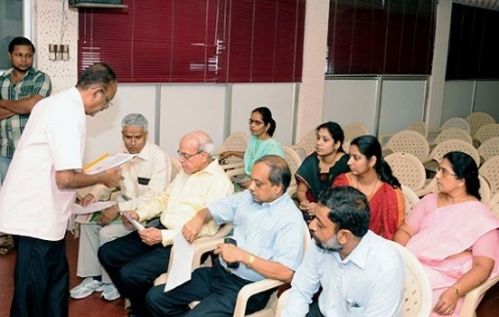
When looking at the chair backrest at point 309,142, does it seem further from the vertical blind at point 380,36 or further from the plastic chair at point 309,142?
the vertical blind at point 380,36

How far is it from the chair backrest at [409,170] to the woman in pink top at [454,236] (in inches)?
57.4

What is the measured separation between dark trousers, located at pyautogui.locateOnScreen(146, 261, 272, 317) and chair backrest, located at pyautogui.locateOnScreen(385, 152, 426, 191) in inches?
83.6

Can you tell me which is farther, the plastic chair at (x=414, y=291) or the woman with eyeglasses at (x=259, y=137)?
→ the woman with eyeglasses at (x=259, y=137)

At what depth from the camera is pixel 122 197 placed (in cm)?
386

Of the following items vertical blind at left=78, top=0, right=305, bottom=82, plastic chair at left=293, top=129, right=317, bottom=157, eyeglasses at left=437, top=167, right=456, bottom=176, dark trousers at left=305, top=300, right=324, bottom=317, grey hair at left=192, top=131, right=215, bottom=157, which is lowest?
dark trousers at left=305, top=300, right=324, bottom=317

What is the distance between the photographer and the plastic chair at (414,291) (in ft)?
7.77

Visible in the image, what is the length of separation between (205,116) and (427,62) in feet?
13.5

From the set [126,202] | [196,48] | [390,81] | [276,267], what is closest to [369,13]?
[390,81]

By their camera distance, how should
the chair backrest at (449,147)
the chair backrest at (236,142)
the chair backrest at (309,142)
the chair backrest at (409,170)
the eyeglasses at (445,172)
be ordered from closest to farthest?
the eyeglasses at (445,172)
the chair backrest at (409,170)
the chair backrest at (449,147)
the chair backrest at (236,142)
the chair backrest at (309,142)

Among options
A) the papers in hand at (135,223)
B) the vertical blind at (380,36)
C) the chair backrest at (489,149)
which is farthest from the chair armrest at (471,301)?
the vertical blind at (380,36)

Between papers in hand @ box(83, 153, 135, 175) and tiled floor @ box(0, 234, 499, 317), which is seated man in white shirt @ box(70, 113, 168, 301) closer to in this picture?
tiled floor @ box(0, 234, 499, 317)

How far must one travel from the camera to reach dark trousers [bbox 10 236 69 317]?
9.14 feet

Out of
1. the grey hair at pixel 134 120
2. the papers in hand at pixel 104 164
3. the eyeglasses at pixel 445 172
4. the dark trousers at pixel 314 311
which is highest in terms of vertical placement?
the grey hair at pixel 134 120


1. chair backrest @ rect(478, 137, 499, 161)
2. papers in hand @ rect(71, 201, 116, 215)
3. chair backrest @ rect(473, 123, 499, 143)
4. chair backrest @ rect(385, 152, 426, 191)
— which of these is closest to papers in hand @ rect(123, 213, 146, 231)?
papers in hand @ rect(71, 201, 116, 215)
